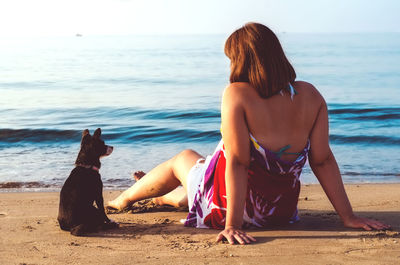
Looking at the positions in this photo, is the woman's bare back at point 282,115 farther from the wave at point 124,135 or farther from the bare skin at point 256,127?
the wave at point 124,135

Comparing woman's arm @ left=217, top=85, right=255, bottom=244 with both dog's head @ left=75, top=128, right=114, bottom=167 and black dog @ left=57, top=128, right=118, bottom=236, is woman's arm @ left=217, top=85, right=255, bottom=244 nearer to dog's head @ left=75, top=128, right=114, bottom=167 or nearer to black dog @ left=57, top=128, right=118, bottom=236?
black dog @ left=57, top=128, right=118, bottom=236

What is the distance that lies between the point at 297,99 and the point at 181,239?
129 centimetres

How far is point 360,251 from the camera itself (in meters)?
3.59

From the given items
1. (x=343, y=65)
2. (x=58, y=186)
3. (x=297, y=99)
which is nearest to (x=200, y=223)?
(x=297, y=99)

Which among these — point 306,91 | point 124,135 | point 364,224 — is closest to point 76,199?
point 306,91

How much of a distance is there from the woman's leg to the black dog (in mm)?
452

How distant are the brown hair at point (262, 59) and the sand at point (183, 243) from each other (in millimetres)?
1044

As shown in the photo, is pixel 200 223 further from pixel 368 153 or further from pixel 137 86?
pixel 137 86

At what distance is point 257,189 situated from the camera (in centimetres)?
381

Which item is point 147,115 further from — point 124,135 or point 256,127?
point 256,127

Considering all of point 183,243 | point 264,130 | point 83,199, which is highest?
point 264,130

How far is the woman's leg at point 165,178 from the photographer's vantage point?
4246mm

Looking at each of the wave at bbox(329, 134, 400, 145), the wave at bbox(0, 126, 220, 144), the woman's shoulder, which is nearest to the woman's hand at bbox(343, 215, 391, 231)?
the woman's shoulder

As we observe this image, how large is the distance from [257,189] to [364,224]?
887 millimetres
